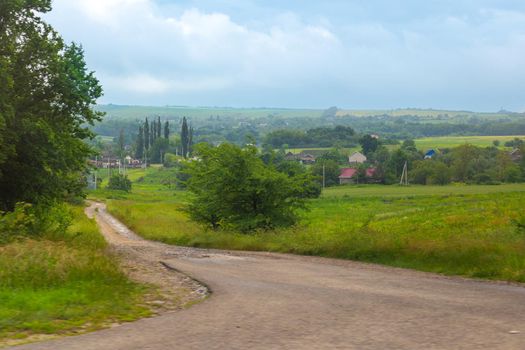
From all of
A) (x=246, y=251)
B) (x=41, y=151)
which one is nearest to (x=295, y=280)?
(x=246, y=251)

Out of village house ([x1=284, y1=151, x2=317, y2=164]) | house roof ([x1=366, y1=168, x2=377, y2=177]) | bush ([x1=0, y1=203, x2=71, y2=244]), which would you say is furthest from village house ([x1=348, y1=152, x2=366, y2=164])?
bush ([x1=0, y1=203, x2=71, y2=244])

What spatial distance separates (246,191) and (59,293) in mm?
19768

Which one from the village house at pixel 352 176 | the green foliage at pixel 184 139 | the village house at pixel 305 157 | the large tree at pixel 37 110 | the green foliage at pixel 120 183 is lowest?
the green foliage at pixel 120 183

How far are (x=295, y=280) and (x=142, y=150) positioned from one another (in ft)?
597

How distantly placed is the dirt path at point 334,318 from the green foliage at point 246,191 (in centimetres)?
1601

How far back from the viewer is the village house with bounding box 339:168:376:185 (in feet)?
350

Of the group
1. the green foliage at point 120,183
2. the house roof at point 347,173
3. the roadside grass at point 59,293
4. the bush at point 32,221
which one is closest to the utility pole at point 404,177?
the house roof at point 347,173

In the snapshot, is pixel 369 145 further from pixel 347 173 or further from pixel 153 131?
pixel 153 131

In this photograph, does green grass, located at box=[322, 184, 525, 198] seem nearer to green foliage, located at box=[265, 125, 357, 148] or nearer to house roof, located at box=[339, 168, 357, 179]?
house roof, located at box=[339, 168, 357, 179]

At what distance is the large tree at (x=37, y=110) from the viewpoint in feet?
72.9

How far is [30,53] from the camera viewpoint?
23453mm

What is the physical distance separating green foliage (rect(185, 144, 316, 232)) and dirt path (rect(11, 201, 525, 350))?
52.5ft

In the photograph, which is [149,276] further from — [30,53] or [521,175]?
[521,175]

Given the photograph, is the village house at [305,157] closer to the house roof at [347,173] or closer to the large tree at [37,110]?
the house roof at [347,173]
